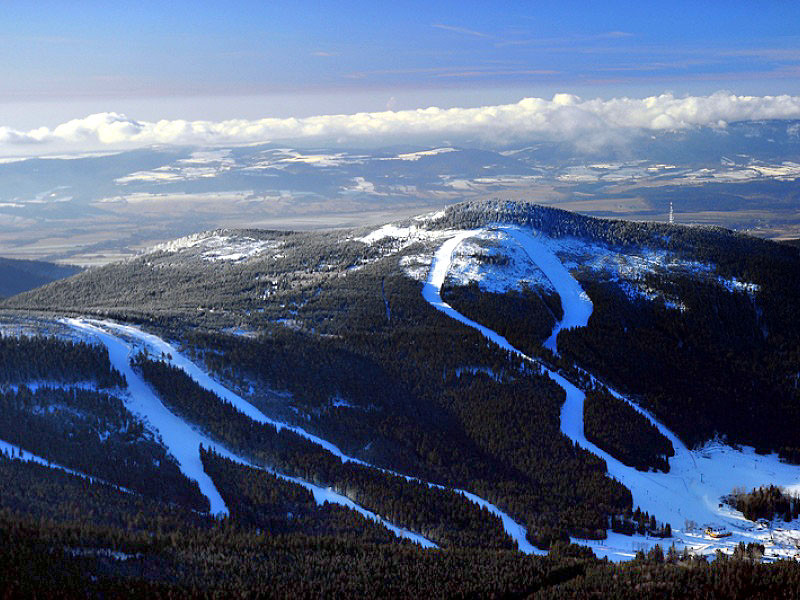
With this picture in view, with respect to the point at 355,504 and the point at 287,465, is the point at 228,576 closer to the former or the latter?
the point at 355,504

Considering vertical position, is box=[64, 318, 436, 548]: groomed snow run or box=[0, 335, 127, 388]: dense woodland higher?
box=[0, 335, 127, 388]: dense woodland

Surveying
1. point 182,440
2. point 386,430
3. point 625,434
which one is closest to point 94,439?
point 182,440

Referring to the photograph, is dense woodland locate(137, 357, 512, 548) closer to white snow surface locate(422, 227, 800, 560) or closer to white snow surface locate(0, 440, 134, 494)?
white snow surface locate(422, 227, 800, 560)

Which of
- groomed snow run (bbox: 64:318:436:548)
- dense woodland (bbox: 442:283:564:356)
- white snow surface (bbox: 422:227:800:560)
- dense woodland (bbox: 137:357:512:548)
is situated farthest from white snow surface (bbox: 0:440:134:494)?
dense woodland (bbox: 442:283:564:356)

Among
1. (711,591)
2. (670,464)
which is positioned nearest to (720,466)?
(670,464)

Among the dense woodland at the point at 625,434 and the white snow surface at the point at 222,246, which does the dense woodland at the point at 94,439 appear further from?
the white snow surface at the point at 222,246

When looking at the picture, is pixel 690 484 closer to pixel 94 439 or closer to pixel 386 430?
pixel 386 430
